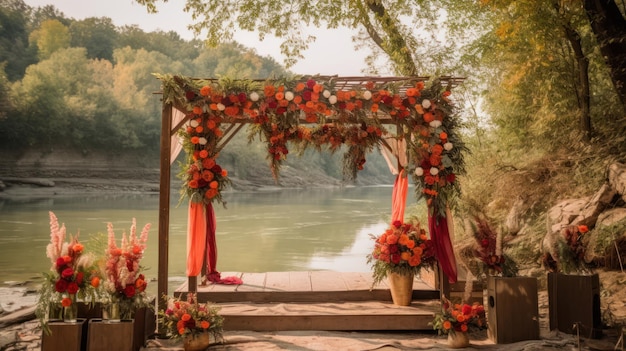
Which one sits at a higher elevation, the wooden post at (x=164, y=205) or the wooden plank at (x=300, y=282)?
the wooden post at (x=164, y=205)

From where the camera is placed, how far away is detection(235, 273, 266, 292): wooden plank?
7339 mm

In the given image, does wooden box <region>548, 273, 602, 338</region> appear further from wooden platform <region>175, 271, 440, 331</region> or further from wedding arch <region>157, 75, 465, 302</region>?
wooden platform <region>175, 271, 440, 331</region>

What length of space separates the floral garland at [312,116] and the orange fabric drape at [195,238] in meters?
0.18

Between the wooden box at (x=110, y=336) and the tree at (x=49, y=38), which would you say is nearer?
the wooden box at (x=110, y=336)

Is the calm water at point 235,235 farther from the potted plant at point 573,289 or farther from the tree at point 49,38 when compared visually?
the tree at point 49,38

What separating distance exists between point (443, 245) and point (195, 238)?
318cm

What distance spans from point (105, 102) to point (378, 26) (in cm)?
3544

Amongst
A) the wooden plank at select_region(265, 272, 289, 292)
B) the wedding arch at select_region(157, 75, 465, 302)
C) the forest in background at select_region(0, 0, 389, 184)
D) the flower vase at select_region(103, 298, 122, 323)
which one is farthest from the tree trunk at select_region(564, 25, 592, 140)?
the forest in background at select_region(0, 0, 389, 184)

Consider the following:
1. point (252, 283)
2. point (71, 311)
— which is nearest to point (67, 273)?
point (71, 311)

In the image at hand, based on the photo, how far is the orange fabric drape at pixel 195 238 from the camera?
6.48 meters

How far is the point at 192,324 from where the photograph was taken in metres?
5.56

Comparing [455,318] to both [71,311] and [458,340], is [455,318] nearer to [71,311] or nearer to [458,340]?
[458,340]

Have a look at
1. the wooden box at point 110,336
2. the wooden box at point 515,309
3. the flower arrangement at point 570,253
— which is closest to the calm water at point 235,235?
the wooden box at point 110,336

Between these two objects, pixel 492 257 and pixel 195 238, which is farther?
pixel 195 238
